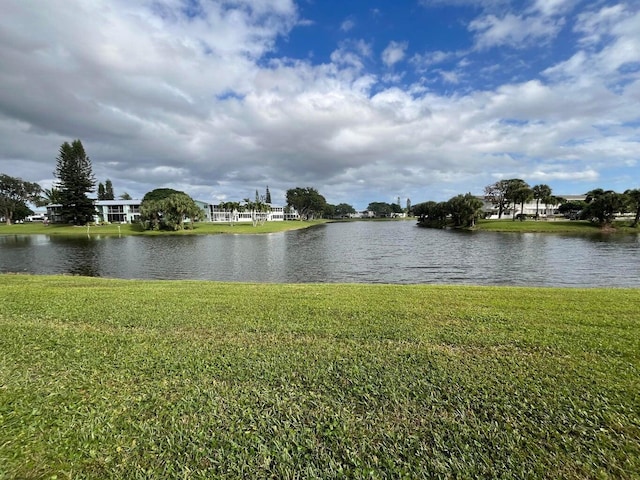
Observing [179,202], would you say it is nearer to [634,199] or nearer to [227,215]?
[227,215]

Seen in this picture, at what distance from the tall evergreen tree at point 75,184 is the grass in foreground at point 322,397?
101488 mm

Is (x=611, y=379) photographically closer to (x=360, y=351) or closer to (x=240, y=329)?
(x=360, y=351)

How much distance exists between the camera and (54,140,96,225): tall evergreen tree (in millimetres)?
88250

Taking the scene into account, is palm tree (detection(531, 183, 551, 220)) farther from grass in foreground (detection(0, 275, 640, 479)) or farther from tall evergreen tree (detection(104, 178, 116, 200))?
tall evergreen tree (detection(104, 178, 116, 200))

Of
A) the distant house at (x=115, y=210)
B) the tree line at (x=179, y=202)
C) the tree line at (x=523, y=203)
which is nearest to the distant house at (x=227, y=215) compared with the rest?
the tree line at (x=179, y=202)

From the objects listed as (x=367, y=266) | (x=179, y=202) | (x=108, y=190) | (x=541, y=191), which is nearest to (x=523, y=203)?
(x=541, y=191)

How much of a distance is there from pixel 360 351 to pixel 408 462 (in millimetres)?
2481

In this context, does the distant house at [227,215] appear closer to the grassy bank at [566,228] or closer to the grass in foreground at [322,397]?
the grassy bank at [566,228]

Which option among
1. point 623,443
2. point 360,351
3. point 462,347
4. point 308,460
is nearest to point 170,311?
point 360,351

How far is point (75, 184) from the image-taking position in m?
89.4

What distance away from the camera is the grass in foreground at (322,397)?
10.2ft

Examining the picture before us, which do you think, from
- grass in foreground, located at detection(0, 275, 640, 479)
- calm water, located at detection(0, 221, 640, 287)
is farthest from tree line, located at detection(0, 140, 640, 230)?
grass in foreground, located at detection(0, 275, 640, 479)

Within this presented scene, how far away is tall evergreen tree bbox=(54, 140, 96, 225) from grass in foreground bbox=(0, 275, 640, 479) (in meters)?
101

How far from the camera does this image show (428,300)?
9578 mm
